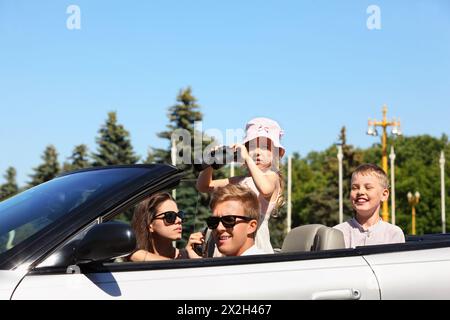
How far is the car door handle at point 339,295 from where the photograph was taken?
2.82 m

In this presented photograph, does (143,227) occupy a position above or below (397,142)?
below

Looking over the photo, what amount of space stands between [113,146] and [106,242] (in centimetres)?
5126

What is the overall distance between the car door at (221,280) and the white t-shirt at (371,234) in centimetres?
103

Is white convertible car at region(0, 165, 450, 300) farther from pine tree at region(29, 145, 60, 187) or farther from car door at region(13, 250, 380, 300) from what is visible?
pine tree at region(29, 145, 60, 187)

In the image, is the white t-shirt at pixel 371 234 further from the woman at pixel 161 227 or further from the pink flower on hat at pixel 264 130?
the woman at pixel 161 227

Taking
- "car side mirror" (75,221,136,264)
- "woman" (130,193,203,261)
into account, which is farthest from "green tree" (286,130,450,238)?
"car side mirror" (75,221,136,264)

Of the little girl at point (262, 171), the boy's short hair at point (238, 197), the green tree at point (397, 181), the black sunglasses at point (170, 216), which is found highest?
the green tree at point (397, 181)

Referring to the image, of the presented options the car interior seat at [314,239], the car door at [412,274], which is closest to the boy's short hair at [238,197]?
the car interior seat at [314,239]

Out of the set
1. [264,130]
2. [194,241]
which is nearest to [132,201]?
[194,241]
